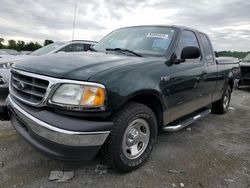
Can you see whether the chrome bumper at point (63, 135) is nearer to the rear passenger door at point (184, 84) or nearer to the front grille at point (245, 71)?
the rear passenger door at point (184, 84)

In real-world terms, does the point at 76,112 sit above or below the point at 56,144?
above

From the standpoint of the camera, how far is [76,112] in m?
2.32

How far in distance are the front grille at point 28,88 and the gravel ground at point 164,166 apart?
847 millimetres

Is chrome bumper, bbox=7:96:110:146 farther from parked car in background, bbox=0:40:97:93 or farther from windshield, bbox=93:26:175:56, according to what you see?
parked car in background, bbox=0:40:97:93

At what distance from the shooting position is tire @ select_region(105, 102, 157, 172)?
2.52 m

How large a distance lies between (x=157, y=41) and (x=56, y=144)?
Result: 7.07 ft

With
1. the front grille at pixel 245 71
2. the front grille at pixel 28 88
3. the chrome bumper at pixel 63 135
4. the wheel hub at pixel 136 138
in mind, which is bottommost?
the wheel hub at pixel 136 138

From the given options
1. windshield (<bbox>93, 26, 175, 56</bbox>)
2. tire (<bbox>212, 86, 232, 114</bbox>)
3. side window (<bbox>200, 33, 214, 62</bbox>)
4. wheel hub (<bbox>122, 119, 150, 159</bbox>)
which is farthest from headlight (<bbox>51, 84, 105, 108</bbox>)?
tire (<bbox>212, 86, 232, 114</bbox>)

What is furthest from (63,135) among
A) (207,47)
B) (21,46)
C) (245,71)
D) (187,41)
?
(21,46)

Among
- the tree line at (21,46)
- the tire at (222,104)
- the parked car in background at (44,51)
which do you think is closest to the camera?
the parked car in background at (44,51)

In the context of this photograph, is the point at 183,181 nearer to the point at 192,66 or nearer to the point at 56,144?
the point at 56,144

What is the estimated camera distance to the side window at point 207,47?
461 cm

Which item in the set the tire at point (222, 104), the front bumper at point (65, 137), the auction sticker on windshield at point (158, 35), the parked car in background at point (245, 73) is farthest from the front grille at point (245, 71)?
the front bumper at point (65, 137)

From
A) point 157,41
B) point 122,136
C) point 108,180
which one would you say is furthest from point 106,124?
point 157,41
